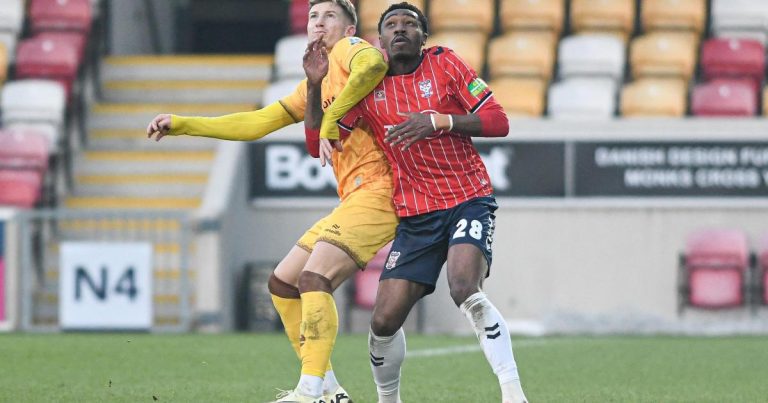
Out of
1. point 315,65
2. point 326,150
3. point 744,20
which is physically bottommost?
point 326,150

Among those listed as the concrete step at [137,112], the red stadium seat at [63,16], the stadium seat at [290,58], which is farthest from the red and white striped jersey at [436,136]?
the red stadium seat at [63,16]

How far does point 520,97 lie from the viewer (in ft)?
52.2

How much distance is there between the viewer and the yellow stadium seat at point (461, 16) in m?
17.5

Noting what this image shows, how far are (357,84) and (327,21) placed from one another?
2.26 feet

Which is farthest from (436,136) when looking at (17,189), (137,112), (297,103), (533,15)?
(137,112)

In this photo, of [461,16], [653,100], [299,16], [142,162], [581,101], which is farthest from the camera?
[299,16]

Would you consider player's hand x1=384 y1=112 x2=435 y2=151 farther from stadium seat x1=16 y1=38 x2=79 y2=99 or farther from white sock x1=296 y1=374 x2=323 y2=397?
stadium seat x1=16 y1=38 x2=79 y2=99

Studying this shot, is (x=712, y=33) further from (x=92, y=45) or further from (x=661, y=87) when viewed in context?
(x=92, y=45)

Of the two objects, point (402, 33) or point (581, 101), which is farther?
point (581, 101)

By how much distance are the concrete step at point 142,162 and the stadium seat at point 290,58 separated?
1.19m

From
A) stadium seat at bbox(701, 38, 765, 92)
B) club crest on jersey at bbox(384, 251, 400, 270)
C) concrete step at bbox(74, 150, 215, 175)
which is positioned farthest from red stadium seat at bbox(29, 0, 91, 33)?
club crest on jersey at bbox(384, 251, 400, 270)

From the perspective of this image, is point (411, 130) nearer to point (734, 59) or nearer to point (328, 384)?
point (328, 384)

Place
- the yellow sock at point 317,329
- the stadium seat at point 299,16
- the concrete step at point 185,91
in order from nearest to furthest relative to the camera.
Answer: the yellow sock at point 317,329
the stadium seat at point 299,16
the concrete step at point 185,91

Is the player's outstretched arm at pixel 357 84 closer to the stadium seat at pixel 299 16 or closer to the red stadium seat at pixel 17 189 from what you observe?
the red stadium seat at pixel 17 189
